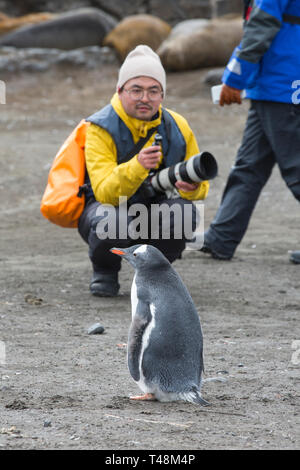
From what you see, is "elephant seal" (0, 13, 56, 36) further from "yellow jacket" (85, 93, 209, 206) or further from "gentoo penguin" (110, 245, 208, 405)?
"gentoo penguin" (110, 245, 208, 405)

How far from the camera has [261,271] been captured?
5.40m

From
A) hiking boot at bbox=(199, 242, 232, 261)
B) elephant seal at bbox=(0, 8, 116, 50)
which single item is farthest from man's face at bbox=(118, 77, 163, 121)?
elephant seal at bbox=(0, 8, 116, 50)

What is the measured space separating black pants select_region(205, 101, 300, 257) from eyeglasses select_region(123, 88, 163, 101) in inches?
38.1

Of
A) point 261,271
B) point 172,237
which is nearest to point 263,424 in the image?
point 172,237

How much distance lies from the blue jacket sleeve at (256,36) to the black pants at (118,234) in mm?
888

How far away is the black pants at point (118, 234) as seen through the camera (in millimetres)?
4445

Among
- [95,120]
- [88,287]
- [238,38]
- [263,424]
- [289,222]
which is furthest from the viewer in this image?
[238,38]

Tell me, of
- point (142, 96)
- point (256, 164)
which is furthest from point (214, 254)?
point (142, 96)

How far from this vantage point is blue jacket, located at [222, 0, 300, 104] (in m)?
4.81

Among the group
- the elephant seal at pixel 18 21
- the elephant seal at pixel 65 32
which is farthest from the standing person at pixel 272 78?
the elephant seal at pixel 18 21

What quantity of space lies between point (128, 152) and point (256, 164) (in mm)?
1253
